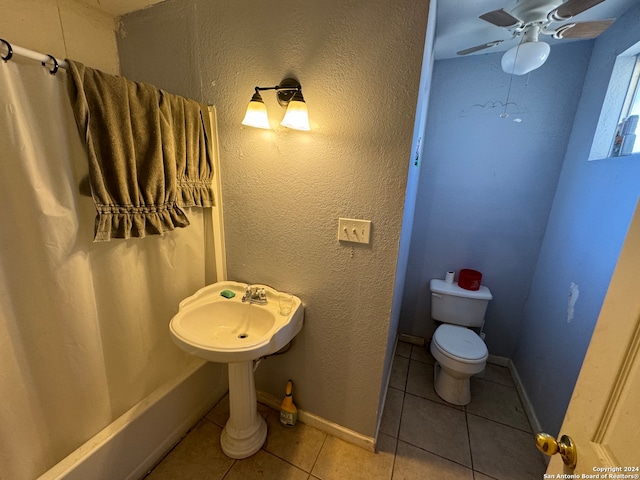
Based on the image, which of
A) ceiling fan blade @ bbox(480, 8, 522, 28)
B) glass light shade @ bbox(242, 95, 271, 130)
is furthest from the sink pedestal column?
ceiling fan blade @ bbox(480, 8, 522, 28)

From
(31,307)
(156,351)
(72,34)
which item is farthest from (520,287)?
(72,34)

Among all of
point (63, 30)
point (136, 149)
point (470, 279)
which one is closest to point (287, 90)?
point (136, 149)

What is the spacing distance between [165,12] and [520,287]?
276 cm

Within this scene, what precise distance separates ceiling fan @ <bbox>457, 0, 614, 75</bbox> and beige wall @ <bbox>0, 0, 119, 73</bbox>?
1.88 meters

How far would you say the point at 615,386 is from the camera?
1.59ft

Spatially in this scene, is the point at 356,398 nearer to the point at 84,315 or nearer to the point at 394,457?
the point at 394,457

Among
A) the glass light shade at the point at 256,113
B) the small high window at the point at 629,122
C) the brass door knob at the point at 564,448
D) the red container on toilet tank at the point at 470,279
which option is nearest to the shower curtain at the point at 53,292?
the glass light shade at the point at 256,113

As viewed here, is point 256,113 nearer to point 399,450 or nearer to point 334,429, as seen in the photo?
point 334,429

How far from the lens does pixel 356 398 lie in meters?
1.37

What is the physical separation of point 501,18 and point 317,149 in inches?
40.0

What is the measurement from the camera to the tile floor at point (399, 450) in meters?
1.29

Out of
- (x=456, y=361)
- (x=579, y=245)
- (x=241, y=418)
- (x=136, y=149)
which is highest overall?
(x=136, y=149)

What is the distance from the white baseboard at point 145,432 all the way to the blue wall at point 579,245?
6.42 ft

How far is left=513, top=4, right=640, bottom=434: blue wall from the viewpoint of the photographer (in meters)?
1.20
